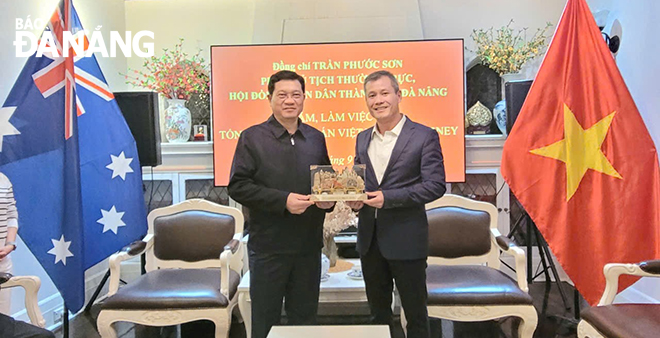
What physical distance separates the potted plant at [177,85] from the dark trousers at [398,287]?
7.72 feet

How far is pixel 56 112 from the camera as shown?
2262mm

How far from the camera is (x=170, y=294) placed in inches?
88.4

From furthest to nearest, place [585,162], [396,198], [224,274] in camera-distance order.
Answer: [585,162] → [224,274] → [396,198]

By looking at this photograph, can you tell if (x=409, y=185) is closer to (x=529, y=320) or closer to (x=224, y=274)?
(x=529, y=320)

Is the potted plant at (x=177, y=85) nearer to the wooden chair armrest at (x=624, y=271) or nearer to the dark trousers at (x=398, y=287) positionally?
the dark trousers at (x=398, y=287)

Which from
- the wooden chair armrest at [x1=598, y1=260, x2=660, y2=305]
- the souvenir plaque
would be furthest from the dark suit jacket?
the wooden chair armrest at [x1=598, y1=260, x2=660, y2=305]

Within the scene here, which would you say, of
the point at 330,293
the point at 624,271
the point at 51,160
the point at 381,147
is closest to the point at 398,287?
the point at 381,147

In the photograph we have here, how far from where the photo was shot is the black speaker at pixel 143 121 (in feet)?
10.2

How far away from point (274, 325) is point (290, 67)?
2096 millimetres

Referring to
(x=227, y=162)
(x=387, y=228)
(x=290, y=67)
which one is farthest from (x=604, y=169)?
(x=227, y=162)

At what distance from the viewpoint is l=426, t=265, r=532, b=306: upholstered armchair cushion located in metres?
2.19

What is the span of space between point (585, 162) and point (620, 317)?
0.95 meters

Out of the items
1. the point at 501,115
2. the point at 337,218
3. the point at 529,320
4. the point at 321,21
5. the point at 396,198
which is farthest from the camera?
the point at 321,21

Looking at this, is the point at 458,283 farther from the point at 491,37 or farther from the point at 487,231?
the point at 491,37
